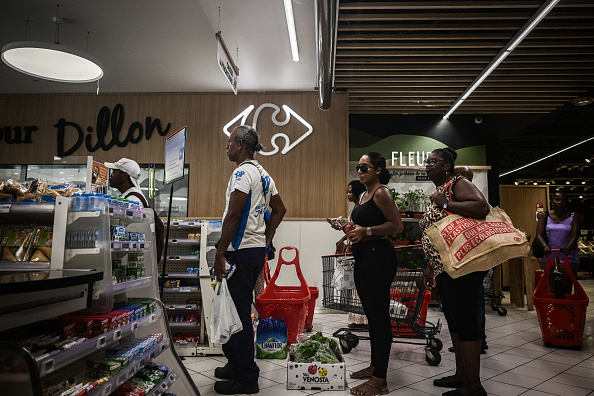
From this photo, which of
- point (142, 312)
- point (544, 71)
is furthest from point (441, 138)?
point (142, 312)

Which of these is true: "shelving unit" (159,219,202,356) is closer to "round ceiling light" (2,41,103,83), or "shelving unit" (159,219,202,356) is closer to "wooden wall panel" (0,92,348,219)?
"round ceiling light" (2,41,103,83)

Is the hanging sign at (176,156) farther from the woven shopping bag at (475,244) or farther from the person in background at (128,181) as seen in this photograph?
the woven shopping bag at (475,244)

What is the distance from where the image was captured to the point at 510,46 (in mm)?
5652

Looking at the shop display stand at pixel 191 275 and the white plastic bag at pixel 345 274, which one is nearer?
the white plastic bag at pixel 345 274

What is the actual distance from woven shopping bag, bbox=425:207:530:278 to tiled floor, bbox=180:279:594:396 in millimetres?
1142

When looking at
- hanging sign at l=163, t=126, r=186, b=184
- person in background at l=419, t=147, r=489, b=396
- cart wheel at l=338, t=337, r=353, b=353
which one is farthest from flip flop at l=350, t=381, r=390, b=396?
hanging sign at l=163, t=126, r=186, b=184

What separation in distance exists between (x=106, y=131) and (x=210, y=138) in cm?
204

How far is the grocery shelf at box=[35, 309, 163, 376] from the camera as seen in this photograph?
1531 mm

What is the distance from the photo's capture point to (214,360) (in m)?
3.99

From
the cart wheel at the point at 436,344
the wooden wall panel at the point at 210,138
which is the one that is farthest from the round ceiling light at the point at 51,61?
the cart wheel at the point at 436,344

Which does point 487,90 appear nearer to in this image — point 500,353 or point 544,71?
point 544,71

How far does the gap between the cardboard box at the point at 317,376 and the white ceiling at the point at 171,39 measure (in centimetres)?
410

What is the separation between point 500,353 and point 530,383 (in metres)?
0.98

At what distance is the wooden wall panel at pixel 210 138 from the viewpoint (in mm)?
7637
